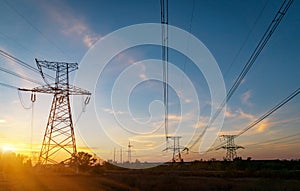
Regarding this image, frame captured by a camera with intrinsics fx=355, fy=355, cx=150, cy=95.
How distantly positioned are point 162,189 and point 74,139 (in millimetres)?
13542

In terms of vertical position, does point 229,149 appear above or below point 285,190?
above

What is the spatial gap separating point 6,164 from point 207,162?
2675 inches

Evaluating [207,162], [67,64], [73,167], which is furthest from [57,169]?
[207,162]

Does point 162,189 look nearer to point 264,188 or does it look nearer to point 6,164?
point 264,188

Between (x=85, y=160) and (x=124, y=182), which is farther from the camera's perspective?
(x=85, y=160)

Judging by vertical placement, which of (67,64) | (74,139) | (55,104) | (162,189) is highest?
(67,64)

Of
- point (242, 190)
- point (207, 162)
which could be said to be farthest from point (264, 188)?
point (207, 162)

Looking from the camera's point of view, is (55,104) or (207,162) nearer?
(55,104)

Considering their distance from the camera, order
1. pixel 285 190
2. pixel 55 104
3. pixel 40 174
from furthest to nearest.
Result: pixel 40 174 < pixel 55 104 < pixel 285 190

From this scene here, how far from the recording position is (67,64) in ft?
141

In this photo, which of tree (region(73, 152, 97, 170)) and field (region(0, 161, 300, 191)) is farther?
tree (region(73, 152, 97, 170))

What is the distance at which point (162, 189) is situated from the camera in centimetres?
3566

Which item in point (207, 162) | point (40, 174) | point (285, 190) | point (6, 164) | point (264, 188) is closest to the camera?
point (285, 190)

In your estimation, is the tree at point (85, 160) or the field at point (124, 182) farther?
the tree at point (85, 160)
